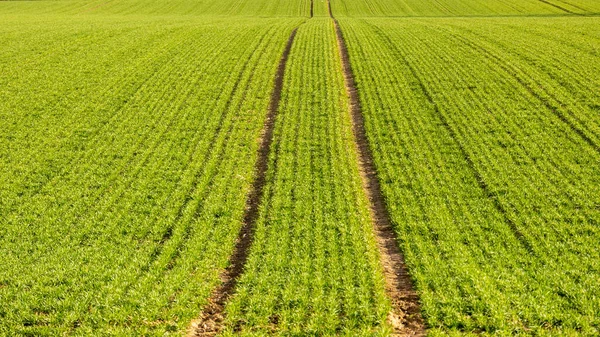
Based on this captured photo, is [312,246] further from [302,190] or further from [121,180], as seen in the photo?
[121,180]

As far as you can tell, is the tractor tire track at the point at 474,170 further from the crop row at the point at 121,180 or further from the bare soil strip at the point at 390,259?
the crop row at the point at 121,180

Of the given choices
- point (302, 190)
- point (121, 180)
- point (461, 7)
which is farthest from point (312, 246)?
point (461, 7)

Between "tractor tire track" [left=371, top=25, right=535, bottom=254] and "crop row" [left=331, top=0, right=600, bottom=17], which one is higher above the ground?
"crop row" [left=331, top=0, right=600, bottom=17]

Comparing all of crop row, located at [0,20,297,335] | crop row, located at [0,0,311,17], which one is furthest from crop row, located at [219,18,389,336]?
crop row, located at [0,0,311,17]

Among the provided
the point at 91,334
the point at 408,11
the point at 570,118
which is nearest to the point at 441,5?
the point at 408,11

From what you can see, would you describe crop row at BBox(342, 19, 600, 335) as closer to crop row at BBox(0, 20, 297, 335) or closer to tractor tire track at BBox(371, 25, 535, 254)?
tractor tire track at BBox(371, 25, 535, 254)

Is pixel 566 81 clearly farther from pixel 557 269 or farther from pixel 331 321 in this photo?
pixel 331 321
